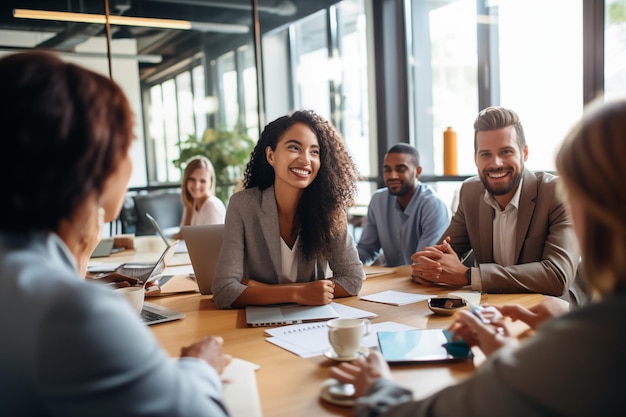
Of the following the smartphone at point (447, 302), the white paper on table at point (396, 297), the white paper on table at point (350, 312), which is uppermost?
the smartphone at point (447, 302)

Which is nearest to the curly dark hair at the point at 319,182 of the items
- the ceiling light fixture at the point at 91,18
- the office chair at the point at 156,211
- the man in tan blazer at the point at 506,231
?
the man in tan blazer at the point at 506,231

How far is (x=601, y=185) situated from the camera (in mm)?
737

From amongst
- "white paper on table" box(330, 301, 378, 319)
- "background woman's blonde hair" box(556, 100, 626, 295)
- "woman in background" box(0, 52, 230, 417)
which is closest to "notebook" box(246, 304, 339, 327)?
"white paper on table" box(330, 301, 378, 319)

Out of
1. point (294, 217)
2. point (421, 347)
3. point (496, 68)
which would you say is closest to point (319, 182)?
point (294, 217)

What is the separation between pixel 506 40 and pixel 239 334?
11.3ft

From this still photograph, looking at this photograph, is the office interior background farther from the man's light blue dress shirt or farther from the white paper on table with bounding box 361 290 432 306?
the white paper on table with bounding box 361 290 432 306

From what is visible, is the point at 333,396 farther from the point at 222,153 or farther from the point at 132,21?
the point at 132,21

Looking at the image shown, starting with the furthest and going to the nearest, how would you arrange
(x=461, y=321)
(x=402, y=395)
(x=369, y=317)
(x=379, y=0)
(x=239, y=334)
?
(x=379, y=0)
(x=369, y=317)
(x=239, y=334)
(x=461, y=321)
(x=402, y=395)

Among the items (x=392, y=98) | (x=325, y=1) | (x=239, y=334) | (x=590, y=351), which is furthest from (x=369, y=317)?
(x=325, y=1)

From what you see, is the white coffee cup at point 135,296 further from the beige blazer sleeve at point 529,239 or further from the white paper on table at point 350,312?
the beige blazer sleeve at point 529,239

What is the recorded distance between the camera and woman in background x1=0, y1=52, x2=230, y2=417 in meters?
0.69

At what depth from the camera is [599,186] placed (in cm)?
74

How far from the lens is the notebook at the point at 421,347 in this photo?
123 centimetres

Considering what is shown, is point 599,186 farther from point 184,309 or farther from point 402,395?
point 184,309
